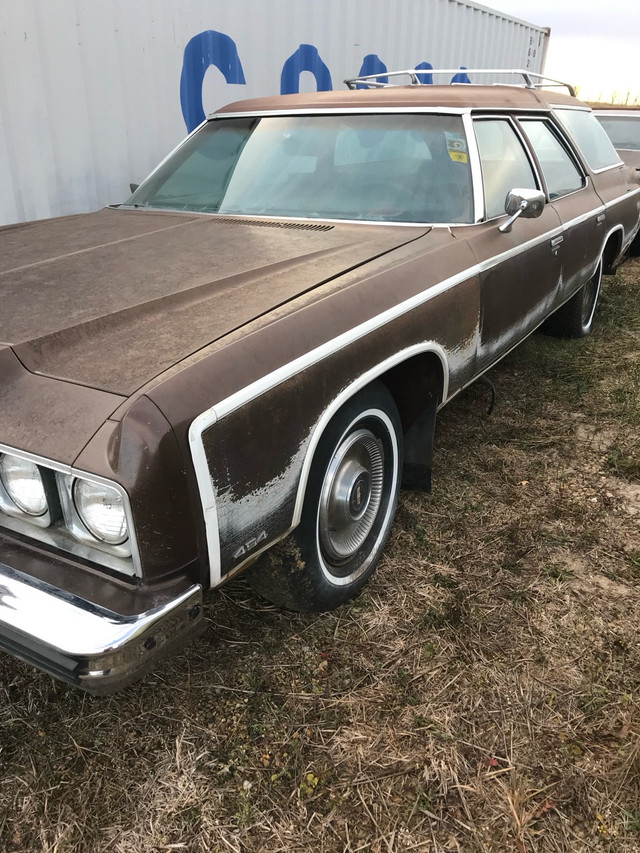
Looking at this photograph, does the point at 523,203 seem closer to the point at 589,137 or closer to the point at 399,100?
the point at 399,100

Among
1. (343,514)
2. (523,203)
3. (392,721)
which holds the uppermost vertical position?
(523,203)

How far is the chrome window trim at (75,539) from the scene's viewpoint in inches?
57.7

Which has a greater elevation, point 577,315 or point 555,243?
point 555,243

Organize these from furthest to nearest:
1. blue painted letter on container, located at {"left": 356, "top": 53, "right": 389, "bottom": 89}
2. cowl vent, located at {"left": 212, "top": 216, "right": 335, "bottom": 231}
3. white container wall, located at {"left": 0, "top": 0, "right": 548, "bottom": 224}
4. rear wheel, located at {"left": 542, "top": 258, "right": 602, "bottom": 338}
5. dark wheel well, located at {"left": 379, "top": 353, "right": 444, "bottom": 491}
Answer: blue painted letter on container, located at {"left": 356, "top": 53, "right": 389, "bottom": 89} → rear wheel, located at {"left": 542, "top": 258, "right": 602, "bottom": 338} → white container wall, located at {"left": 0, "top": 0, "right": 548, "bottom": 224} → cowl vent, located at {"left": 212, "top": 216, "right": 335, "bottom": 231} → dark wheel well, located at {"left": 379, "top": 353, "right": 444, "bottom": 491}

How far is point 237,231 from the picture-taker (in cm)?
280

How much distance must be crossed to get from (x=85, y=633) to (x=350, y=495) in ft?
3.28

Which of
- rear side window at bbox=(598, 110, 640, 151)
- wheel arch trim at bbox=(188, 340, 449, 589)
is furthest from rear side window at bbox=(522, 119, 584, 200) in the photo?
rear side window at bbox=(598, 110, 640, 151)

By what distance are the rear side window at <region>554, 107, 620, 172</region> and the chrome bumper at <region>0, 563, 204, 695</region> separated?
4056 mm

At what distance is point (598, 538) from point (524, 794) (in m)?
1.33

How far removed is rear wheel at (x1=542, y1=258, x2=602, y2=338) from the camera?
4863 millimetres

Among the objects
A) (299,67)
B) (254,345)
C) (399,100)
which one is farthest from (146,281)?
(299,67)

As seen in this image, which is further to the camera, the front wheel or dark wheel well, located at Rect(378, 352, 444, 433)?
dark wheel well, located at Rect(378, 352, 444, 433)

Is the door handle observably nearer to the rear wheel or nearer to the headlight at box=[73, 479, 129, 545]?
the rear wheel

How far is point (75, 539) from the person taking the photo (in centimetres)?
164
